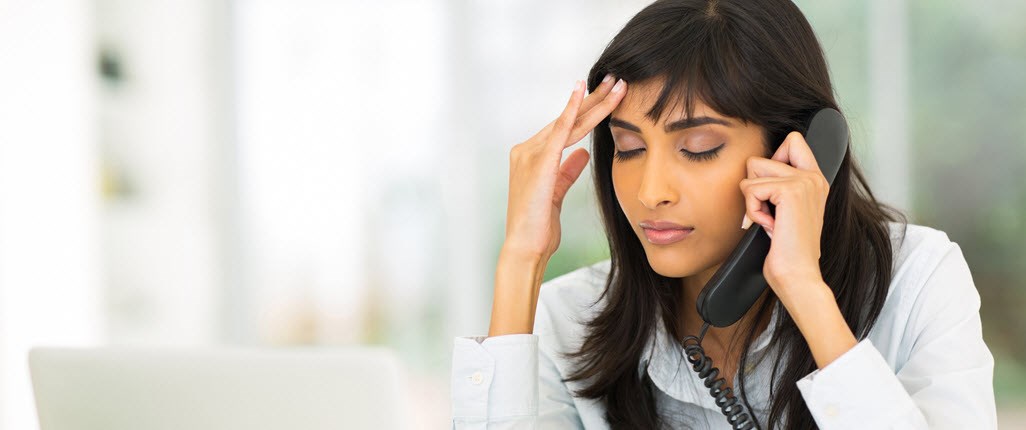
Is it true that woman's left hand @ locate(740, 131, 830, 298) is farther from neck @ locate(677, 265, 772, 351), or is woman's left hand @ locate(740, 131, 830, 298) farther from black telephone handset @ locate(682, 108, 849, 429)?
neck @ locate(677, 265, 772, 351)

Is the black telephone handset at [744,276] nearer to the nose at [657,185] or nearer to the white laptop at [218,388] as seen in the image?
the nose at [657,185]

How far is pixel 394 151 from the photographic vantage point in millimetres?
3947

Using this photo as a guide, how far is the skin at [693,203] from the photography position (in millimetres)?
1148

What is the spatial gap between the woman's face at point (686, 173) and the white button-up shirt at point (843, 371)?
196 millimetres

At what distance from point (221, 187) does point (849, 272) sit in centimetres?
321

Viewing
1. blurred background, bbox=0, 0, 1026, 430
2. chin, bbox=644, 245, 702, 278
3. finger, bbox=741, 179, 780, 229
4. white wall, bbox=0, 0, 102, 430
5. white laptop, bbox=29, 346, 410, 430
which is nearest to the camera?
white laptop, bbox=29, 346, 410, 430

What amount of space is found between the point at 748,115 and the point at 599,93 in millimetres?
217

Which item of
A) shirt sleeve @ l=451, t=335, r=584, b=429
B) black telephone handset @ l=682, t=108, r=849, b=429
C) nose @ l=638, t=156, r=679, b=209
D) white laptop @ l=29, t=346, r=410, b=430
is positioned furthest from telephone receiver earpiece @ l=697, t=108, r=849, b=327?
white laptop @ l=29, t=346, r=410, b=430

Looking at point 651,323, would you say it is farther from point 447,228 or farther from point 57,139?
point 447,228

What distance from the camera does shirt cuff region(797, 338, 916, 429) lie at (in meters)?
1.06

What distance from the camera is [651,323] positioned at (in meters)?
1.44

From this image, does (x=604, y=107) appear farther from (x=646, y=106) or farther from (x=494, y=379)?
(x=494, y=379)

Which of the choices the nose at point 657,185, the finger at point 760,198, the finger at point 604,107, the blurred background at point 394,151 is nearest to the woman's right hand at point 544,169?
the finger at point 604,107

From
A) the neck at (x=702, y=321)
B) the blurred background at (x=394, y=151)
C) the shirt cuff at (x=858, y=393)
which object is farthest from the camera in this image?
the blurred background at (x=394, y=151)
